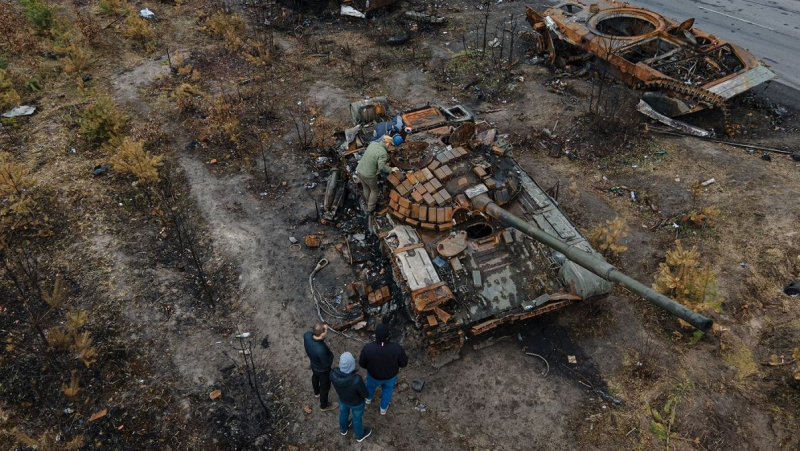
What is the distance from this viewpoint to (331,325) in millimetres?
7984

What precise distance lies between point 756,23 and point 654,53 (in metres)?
6.39

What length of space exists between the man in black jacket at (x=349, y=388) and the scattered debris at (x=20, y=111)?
40.1 ft

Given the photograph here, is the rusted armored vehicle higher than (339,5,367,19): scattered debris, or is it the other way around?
the rusted armored vehicle

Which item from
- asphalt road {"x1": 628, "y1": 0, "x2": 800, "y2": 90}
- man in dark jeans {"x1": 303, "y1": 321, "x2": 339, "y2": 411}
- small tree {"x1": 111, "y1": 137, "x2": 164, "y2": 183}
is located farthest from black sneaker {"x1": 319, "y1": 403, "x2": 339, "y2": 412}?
asphalt road {"x1": 628, "y1": 0, "x2": 800, "y2": 90}

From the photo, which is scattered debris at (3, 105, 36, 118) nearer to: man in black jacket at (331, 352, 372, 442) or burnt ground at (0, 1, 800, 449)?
burnt ground at (0, 1, 800, 449)

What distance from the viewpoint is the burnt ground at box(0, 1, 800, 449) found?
6660mm

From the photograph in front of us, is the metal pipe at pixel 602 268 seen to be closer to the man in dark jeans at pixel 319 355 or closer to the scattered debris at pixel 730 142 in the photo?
the man in dark jeans at pixel 319 355

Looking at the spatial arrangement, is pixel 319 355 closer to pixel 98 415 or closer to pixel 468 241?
pixel 468 241

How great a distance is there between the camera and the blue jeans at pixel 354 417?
240 inches

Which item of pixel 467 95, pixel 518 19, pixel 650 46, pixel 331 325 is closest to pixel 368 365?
pixel 331 325

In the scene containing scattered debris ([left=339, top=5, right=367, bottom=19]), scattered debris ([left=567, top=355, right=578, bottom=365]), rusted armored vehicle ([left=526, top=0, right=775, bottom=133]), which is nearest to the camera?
scattered debris ([left=567, top=355, right=578, bottom=365])

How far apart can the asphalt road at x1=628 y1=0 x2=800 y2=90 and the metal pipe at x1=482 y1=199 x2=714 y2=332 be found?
11.5m

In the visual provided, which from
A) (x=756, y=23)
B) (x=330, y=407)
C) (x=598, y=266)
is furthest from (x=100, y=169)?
(x=756, y=23)

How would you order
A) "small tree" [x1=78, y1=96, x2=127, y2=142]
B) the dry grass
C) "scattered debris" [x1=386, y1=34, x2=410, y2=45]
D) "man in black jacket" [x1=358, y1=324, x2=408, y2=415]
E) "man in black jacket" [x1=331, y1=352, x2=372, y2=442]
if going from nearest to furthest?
"man in black jacket" [x1=331, y1=352, x2=372, y2=442], "man in black jacket" [x1=358, y1=324, x2=408, y2=415], "small tree" [x1=78, y1=96, x2=127, y2=142], the dry grass, "scattered debris" [x1=386, y1=34, x2=410, y2=45]
